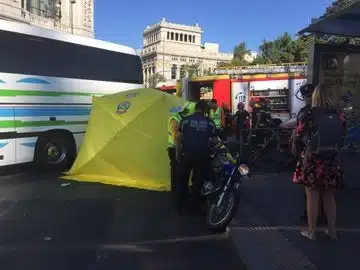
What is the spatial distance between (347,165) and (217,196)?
5.57m

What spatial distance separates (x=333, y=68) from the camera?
9203 millimetres

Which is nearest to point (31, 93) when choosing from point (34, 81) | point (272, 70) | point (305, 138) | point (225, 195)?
point (34, 81)

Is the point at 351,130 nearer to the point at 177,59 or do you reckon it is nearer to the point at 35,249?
the point at 35,249

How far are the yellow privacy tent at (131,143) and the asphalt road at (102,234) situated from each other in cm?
67

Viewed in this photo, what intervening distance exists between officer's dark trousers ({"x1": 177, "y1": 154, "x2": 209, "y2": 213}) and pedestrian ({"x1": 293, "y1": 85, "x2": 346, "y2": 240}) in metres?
1.43

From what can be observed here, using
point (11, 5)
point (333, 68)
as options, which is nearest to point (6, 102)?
point (333, 68)

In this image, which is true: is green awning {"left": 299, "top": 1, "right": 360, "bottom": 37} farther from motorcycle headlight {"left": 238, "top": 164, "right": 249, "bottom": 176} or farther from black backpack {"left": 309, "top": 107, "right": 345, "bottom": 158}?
motorcycle headlight {"left": 238, "top": 164, "right": 249, "bottom": 176}

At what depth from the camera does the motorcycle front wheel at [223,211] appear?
240 inches

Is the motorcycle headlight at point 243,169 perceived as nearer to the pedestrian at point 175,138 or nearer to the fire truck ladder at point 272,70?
the pedestrian at point 175,138

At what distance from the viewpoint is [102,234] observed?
614 cm

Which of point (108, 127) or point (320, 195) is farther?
point (108, 127)

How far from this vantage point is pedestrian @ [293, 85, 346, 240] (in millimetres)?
5297

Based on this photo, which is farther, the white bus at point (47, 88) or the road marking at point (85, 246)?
the white bus at point (47, 88)

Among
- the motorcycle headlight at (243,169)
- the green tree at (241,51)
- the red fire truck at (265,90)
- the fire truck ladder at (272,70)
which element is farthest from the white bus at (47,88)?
the green tree at (241,51)
